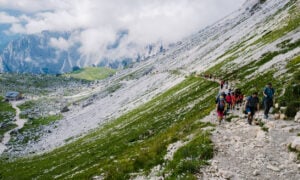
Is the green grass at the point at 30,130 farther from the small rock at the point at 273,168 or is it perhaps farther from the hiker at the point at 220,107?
the small rock at the point at 273,168

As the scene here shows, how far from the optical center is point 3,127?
181 metres

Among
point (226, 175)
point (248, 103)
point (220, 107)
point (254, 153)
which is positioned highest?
point (248, 103)

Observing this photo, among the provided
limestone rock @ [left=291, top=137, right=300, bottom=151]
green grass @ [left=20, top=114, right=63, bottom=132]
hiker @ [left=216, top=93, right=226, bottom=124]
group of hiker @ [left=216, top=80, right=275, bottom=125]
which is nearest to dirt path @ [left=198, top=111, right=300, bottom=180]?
limestone rock @ [left=291, top=137, right=300, bottom=151]

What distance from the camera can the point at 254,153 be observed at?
24453mm

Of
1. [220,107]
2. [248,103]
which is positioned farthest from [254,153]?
[220,107]

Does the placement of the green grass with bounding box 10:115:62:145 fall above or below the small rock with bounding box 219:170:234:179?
below

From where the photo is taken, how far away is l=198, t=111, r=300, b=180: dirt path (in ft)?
71.1

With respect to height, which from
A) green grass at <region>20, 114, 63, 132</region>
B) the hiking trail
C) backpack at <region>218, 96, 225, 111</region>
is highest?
backpack at <region>218, 96, 225, 111</region>

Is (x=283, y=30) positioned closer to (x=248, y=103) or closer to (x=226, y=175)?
(x=248, y=103)

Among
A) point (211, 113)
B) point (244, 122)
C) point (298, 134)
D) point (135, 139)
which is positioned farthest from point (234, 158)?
point (135, 139)

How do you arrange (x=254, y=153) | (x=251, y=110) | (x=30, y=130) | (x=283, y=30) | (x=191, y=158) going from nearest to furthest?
1. (x=254, y=153)
2. (x=191, y=158)
3. (x=251, y=110)
4. (x=283, y=30)
5. (x=30, y=130)

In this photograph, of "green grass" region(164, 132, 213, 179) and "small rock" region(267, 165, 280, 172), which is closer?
"small rock" region(267, 165, 280, 172)

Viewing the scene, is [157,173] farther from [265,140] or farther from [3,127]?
[3,127]

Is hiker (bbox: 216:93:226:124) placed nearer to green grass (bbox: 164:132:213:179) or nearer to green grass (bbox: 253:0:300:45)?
→ green grass (bbox: 164:132:213:179)
